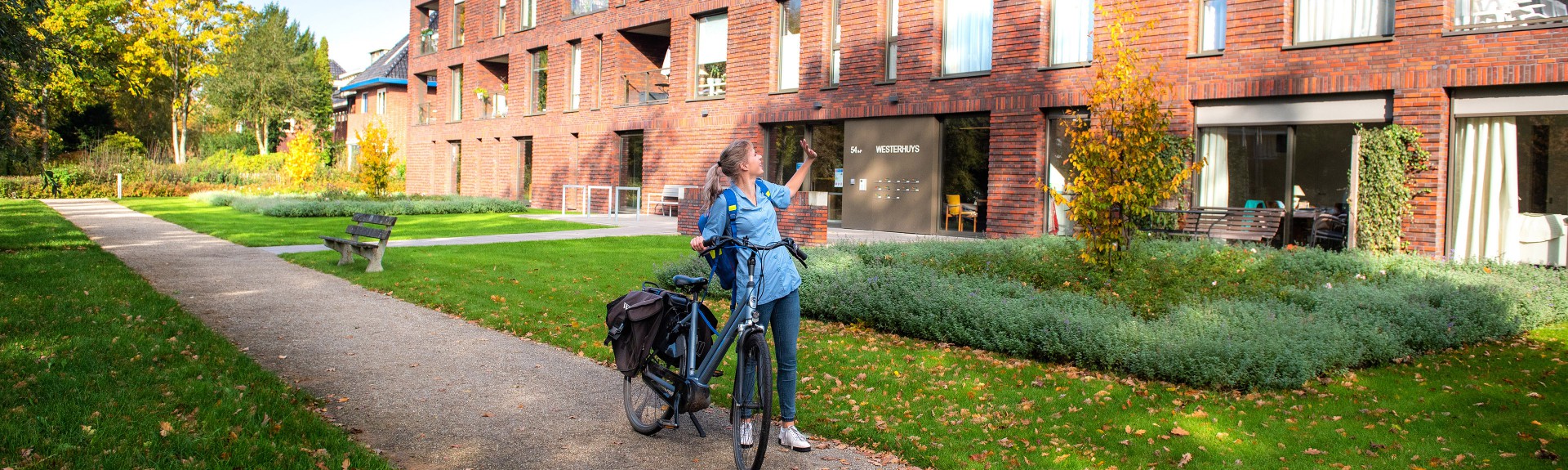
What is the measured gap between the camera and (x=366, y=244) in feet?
41.5

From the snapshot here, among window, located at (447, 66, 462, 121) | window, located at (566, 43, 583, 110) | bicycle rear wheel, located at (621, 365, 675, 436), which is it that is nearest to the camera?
bicycle rear wheel, located at (621, 365, 675, 436)

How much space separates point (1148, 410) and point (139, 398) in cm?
546

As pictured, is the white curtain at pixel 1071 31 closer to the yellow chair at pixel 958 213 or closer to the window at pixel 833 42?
the yellow chair at pixel 958 213

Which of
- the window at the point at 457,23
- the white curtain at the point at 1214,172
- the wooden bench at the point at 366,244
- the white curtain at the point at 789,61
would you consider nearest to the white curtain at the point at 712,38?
the white curtain at the point at 789,61

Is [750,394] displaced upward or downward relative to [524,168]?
downward

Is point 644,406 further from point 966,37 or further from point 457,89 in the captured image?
point 457,89

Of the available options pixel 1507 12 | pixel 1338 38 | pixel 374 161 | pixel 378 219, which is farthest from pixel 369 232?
pixel 374 161

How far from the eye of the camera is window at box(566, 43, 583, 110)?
3012cm

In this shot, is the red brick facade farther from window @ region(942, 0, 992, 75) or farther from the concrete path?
the concrete path

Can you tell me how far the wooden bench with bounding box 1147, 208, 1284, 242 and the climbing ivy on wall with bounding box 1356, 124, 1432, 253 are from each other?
1.16 m

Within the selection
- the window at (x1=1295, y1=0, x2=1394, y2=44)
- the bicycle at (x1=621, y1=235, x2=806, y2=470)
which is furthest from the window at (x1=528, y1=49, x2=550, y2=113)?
the bicycle at (x1=621, y1=235, x2=806, y2=470)

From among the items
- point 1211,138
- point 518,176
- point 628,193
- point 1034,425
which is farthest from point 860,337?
point 518,176

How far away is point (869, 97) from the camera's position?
2062cm

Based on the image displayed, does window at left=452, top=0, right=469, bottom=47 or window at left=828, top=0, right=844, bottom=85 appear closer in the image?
window at left=828, top=0, right=844, bottom=85
